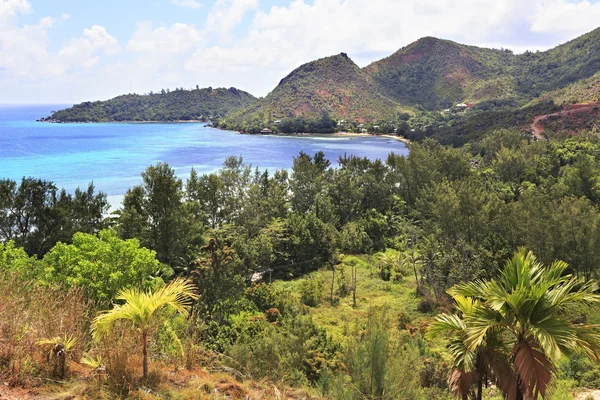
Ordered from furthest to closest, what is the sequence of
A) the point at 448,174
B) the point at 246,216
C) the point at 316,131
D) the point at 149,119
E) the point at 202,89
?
the point at 202,89 < the point at 149,119 < the point at 316,131 < the point at 448,174 < the point at 246,216

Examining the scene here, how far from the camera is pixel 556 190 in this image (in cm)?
2681

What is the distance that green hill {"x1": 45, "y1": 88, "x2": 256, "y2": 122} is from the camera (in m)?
137

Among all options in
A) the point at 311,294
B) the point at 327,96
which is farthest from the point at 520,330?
the point at 327,96

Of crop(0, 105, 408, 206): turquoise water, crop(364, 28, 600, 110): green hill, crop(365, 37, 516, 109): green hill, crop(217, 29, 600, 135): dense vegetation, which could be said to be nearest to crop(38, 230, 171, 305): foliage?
crop(0, 105, 408, 206): turquoise water

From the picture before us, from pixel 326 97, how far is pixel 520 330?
119m

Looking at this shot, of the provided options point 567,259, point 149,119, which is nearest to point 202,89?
point 149,119

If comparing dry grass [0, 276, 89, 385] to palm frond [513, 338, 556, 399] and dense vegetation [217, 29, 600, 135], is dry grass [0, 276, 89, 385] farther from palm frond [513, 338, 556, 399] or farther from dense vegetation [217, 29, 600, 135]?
dense vegetation [217, 29, 600, 135]

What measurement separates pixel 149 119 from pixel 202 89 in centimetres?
4237

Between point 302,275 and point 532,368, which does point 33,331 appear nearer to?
point 532,368

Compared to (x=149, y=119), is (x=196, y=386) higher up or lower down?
lower down

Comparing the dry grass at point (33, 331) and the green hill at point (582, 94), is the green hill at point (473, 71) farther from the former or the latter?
the dry grass at point (33, 331)

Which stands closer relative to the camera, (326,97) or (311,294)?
(311,294)

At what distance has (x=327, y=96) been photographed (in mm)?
119375

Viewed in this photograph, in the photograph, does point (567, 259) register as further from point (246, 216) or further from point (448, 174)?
point (448, 174)
